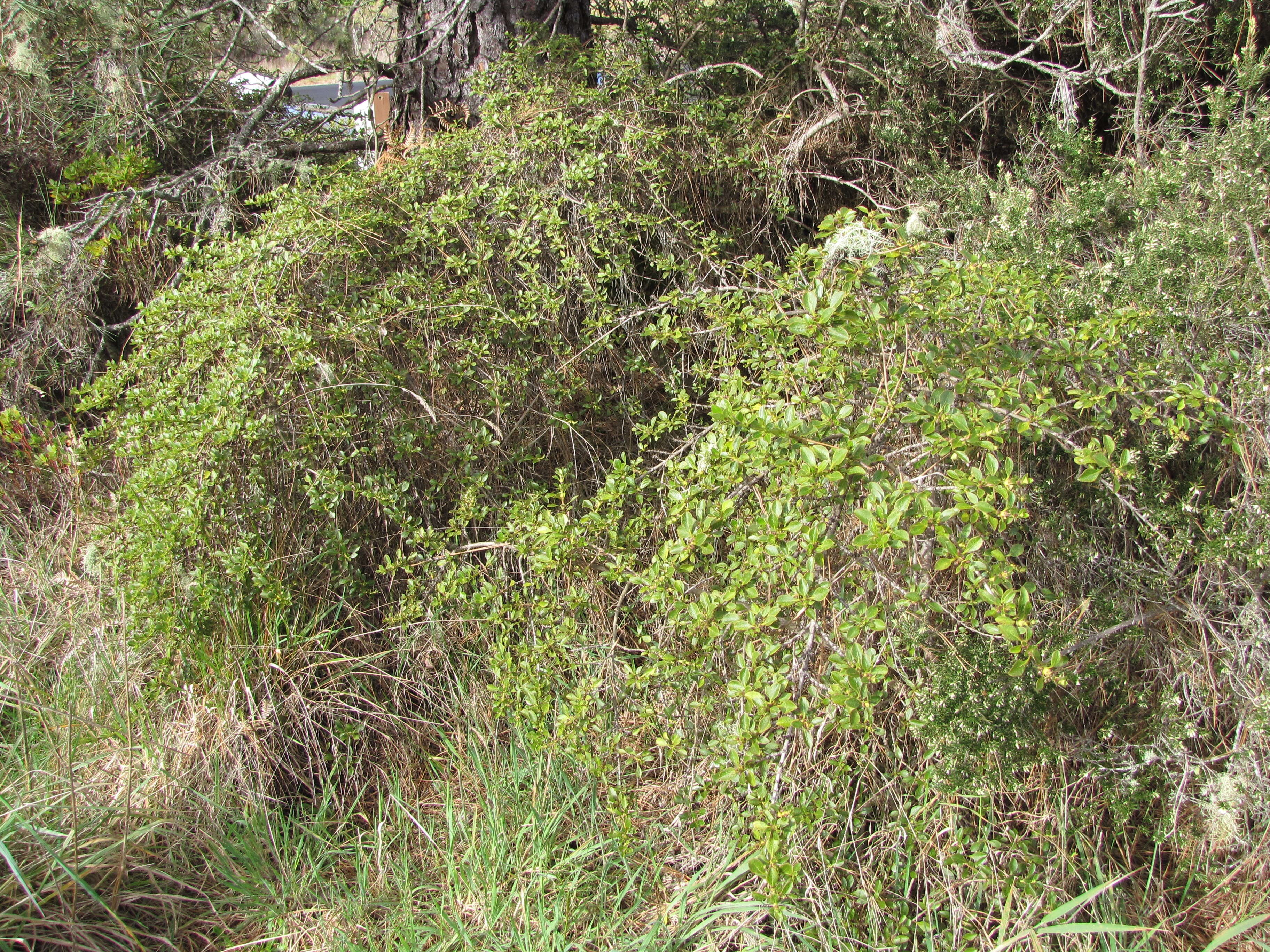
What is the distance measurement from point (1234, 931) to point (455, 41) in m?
4.15

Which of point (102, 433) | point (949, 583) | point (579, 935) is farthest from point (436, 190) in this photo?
point (579, 935)

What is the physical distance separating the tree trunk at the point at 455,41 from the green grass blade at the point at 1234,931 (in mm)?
3704

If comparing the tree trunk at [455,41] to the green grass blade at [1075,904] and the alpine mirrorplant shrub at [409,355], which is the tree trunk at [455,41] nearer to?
the alpine mirrorplant shrub at [409,355]

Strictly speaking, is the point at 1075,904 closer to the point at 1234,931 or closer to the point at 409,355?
the point at 1234,931

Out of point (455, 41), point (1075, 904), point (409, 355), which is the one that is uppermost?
point (455, 41)

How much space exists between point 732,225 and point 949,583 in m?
1.88

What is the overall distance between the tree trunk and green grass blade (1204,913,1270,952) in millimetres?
3704

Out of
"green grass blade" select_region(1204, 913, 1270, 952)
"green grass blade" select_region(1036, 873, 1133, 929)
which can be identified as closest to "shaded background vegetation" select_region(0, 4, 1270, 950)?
"green grass blade" select_region(1036, 873, 1133, 929)

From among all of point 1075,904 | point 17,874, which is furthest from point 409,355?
point 1075,904

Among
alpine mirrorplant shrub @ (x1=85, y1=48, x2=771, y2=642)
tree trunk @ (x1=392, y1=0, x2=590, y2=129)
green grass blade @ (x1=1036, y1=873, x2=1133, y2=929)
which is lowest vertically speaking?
green grass blade @ (x1=1036, y1=873, x2=1133, y2=929)

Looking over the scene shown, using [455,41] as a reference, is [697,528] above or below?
below

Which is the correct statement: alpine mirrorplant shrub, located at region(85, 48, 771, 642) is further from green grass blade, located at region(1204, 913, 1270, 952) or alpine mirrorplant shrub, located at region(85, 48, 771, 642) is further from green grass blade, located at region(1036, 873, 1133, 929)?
green grass blade, located at region(1204, 913, 1270, 952)

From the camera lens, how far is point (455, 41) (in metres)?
4.07

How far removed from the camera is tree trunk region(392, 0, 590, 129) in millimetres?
3994
